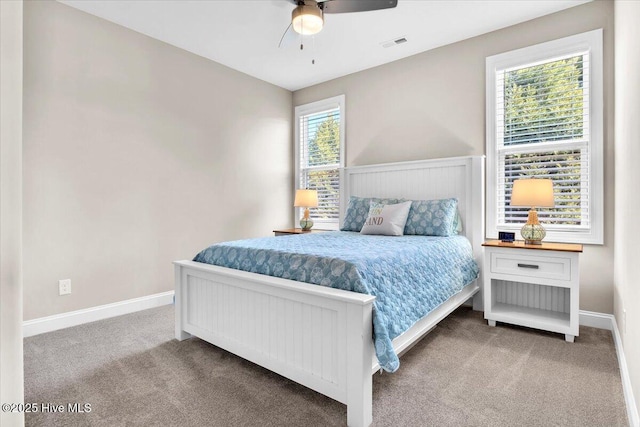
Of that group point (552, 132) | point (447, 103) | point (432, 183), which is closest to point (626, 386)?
point (552, 132)

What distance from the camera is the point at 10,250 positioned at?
0.35m

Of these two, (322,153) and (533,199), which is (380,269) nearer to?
(533,199)

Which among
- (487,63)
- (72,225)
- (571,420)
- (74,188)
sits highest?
(487,63)

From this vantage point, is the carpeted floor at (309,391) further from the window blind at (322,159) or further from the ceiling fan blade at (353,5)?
the window blind at (322,159)

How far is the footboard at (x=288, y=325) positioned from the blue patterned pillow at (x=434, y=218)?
5.91 ft

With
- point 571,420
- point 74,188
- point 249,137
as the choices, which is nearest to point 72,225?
point 74,188

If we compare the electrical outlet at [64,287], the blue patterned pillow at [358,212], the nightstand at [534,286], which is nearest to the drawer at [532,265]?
the nightstand at [534,286]

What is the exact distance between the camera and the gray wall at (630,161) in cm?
167

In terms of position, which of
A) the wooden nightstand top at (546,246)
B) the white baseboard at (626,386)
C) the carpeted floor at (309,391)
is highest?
the wooden nightstand top at (546,246)

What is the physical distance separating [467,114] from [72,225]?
391cm

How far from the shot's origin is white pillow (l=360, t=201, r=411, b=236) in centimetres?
329

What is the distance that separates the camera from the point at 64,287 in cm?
292

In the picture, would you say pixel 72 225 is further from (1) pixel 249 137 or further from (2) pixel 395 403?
(2) pixel 395 403

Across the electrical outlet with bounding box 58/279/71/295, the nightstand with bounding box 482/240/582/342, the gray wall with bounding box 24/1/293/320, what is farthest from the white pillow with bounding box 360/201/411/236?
the electrical outlet with bounding box 58/279/71/295
